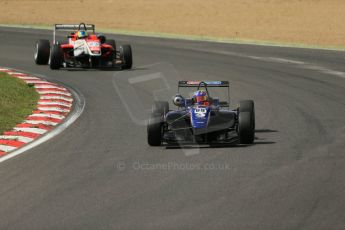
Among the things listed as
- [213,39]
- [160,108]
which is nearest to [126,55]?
[213,39]

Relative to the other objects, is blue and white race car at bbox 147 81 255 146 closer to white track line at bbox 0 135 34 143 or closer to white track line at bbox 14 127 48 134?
white track line at bbox 0 135 34 143

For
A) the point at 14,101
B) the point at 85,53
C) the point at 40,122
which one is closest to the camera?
the point at 40,122

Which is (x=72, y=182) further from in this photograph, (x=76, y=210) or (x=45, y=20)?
(x=45, y=20)

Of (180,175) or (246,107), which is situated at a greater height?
→ (246,107)

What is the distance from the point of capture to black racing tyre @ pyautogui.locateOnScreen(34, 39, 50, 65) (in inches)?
997

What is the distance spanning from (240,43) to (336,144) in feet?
65.6

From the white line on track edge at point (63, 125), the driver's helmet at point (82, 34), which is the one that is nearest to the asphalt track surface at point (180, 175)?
the white line on track edge at point (63, 125)

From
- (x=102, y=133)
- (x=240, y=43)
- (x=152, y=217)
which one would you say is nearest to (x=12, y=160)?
(x=102, y=133)

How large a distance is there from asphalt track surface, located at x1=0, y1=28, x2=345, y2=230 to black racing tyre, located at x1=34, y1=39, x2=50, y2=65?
496 cm

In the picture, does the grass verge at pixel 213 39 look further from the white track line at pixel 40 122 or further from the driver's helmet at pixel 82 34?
the white track line at pixel 40 122

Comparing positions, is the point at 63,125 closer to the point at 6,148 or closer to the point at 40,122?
the point at 40,122

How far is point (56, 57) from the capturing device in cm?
2423

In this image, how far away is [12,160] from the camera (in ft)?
41.1

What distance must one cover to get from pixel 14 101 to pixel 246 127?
22.6 feet
